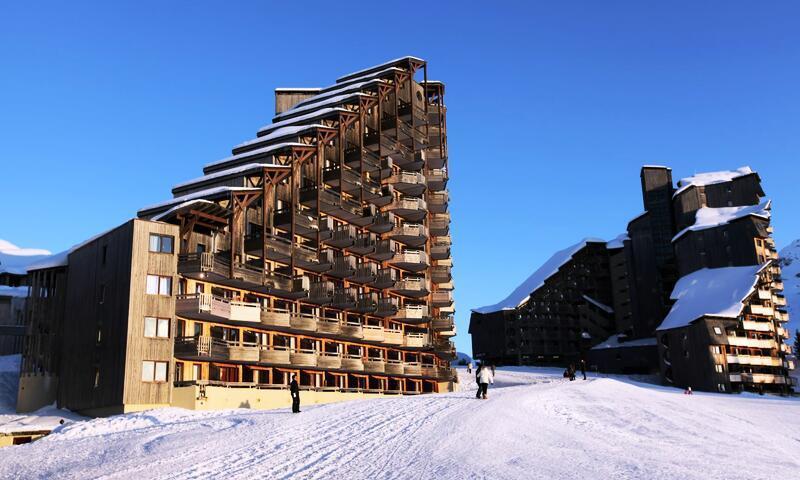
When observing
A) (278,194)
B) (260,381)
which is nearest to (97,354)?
(260,381)

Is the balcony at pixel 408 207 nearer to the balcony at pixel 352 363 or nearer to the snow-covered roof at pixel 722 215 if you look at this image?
Answer: the balcony at pixel 352 363

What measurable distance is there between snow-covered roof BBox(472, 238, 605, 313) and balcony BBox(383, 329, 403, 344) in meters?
44.2

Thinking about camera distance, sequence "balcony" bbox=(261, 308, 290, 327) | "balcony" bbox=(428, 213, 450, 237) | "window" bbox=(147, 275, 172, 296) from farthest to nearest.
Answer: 1. "balcony" bbox=(428, 213, 450, 237)
2. "balcony" bbox=(261, 308, 290, 327)
3. "window" bbox=(147, 275, 172, 296)

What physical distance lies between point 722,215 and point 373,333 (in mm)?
55991

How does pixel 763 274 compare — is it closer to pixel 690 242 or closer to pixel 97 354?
pixel 690 242

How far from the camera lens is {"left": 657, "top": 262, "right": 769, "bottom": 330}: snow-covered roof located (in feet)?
290

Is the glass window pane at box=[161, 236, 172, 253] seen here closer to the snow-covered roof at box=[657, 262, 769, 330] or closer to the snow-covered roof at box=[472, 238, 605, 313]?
the snow-covered roof at box=[657, 262, 769, 330]

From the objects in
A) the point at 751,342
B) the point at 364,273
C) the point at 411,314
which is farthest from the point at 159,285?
the point at 751,342

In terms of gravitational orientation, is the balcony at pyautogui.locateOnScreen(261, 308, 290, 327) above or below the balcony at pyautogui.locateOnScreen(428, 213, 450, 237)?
below

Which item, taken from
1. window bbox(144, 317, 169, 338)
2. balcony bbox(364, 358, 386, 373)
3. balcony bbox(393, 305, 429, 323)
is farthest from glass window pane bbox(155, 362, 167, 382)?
balcony bbox(393, 305, 429, 323)

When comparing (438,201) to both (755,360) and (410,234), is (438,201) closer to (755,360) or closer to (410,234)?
(410,234)

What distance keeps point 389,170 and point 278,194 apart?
15.2 m

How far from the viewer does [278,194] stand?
210ft

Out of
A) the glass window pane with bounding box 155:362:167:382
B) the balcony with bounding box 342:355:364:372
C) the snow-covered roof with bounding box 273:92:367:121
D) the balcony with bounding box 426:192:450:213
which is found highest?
the snow-covered roof with bounding box 273:92:367:121
